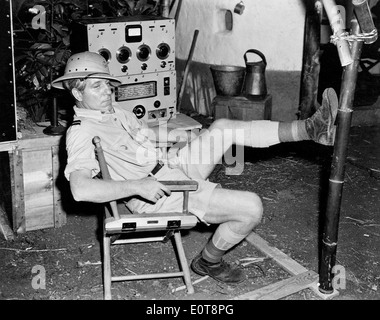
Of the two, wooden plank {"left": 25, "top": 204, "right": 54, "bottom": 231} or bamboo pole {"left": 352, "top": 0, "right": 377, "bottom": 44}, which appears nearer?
A: bamboo pole {"left": 352, "top": 0, "right": 377, "bottom": 44}

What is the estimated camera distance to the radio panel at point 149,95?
611 centimetres

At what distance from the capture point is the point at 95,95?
13.1ft

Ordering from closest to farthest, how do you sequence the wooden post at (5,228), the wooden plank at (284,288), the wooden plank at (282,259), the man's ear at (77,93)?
the man's ear at (77,93) < the wooden plank at (284,288) < the wooden plank at (282,259) < the wooden post at (5,228)

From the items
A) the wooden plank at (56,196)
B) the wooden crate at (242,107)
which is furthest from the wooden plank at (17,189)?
the wooden crate at (242,107)

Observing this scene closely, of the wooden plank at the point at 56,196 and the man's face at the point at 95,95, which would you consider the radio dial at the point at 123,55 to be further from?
the man's face at the point at 95,95

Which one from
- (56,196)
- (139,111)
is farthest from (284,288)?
(139,111)

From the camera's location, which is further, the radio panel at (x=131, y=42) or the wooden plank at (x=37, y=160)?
the radio panel at (x=131, y=42)

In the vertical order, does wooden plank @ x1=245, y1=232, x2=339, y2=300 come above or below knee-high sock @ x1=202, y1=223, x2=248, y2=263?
below

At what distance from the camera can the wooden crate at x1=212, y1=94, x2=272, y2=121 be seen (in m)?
7.54

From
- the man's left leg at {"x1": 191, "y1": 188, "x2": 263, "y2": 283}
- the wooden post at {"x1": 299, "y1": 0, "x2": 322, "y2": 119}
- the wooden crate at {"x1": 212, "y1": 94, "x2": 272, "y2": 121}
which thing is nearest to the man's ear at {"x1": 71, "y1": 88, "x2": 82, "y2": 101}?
the man's left leg at {"x1": 191, "y1": 188, "x2": 263, "y2": 283}

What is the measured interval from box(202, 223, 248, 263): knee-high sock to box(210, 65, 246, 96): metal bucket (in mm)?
4006

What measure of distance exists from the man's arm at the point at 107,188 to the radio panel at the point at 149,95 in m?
2.52

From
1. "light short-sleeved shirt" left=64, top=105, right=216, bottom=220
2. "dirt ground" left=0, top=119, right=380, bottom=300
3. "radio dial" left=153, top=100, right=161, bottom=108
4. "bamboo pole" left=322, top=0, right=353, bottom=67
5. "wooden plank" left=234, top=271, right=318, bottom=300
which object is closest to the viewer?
"bamboo pole" left=322, top=0, right=353, bottom=67

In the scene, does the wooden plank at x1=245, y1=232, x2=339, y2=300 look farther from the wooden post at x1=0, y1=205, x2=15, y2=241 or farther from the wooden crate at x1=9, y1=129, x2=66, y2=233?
the wooden post at x1=0, y1=205, x2=15, y2=241
